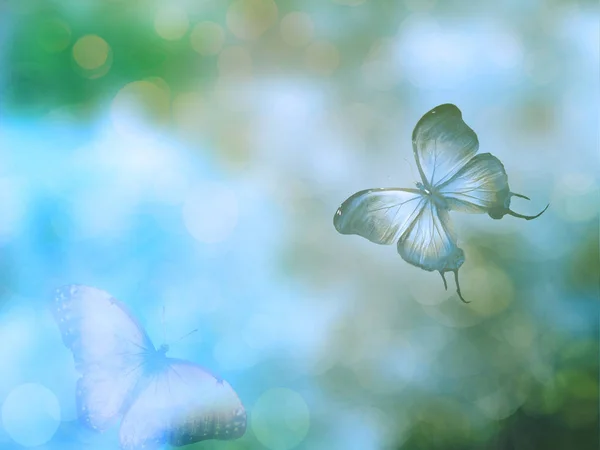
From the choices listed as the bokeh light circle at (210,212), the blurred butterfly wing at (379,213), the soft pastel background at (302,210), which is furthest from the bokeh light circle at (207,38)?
the blurred butterfly wing at (379,213)

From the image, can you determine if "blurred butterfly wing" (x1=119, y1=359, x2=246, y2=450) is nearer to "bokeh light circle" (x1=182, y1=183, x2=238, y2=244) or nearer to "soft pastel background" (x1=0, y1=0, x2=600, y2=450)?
"soft pastel background" (x1=0, y1=0, x2=600, y2=450)

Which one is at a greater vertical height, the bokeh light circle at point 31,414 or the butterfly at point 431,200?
the butterfly at point 431,200

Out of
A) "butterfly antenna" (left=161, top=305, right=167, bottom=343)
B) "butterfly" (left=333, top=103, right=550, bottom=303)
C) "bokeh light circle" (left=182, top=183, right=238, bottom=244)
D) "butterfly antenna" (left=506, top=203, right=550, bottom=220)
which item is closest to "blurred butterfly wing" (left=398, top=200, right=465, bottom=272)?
"butterfly" (left=333, top=103, right=550, bottom=303)

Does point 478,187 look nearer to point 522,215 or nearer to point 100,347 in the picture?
point 522,215

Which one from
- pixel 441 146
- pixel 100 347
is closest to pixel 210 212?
pixel 100 347

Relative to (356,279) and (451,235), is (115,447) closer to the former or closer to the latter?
(356,279)

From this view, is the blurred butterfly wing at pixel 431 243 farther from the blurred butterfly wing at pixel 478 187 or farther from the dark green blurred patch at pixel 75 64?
the dark green blurred patch at pixel 75 64

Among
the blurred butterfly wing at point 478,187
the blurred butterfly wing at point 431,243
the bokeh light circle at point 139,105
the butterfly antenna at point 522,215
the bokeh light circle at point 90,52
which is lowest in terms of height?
the blurred butterfly wing at point 431,243
